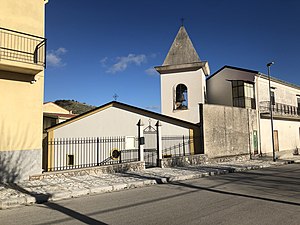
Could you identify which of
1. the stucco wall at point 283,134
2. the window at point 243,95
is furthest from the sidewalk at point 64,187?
the stucco wall at point 283,134

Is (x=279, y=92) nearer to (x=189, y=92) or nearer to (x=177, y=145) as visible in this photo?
(x=189, y=92)

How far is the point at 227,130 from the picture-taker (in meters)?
19.5

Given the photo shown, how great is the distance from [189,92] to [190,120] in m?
2.75

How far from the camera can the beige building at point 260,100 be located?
2431 cm

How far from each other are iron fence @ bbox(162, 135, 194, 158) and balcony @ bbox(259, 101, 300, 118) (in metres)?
10.8

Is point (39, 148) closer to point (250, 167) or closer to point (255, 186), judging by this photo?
point (255, 186)

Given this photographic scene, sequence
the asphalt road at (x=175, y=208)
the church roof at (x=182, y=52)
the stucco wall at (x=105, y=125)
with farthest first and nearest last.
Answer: the church roof at (x=182, y=52) < the stucco wall at (x=105, y=125) < the asphalt road at (x=175, y=208)

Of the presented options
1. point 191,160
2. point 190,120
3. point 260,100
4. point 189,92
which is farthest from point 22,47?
point 260,100

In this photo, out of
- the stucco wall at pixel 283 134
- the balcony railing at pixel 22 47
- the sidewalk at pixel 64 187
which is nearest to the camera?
the sidewalk at pixel 64 187

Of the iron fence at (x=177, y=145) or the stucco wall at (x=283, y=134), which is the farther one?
the stucco wall at (x=283, y=134)

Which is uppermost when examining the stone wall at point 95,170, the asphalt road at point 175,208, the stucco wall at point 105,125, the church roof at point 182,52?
the church roof at point 182,52

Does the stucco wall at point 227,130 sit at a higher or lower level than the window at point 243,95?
lower

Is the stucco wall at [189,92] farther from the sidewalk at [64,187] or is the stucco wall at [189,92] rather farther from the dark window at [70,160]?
the sidewalk at [64,187]

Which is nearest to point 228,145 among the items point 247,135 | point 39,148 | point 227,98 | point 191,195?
point 247,135
